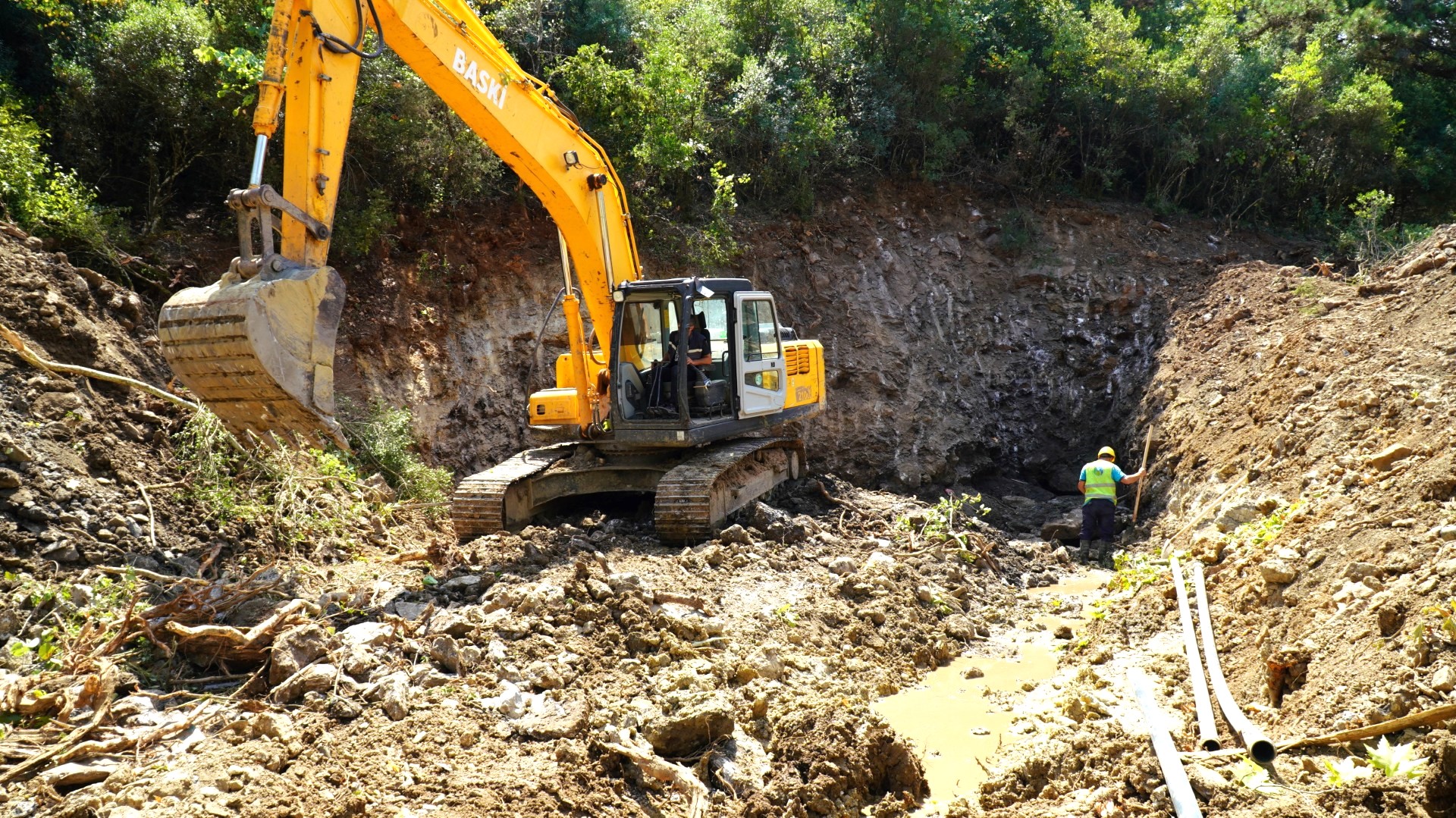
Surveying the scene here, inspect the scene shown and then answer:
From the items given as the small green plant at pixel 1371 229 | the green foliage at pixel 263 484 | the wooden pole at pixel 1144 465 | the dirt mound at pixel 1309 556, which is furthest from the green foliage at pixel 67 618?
the small green plant at pixel 1371 229

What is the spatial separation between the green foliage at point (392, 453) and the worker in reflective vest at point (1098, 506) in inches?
274

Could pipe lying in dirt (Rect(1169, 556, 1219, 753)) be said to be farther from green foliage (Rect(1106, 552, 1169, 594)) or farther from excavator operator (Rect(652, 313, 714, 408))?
excavator operator (Rect(652, 313, 714, 408))

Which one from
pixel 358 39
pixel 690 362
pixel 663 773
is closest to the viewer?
pixel 663 773

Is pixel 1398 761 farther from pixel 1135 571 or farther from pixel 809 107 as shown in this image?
pixel 809 107

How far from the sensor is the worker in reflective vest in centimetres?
1084

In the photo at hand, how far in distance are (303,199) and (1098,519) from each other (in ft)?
28.7

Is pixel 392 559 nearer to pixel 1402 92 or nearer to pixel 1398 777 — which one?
pixel 1398 777

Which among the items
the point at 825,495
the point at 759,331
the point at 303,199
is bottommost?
the point at 825,495

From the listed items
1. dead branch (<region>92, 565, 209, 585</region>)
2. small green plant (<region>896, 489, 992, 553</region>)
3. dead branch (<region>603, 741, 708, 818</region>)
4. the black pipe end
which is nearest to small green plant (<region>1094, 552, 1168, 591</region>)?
small green plant (<region>896, 489, 992, 553</region>)

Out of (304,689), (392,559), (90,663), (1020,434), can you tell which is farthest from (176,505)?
(1020,434)

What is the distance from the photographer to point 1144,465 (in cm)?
1176

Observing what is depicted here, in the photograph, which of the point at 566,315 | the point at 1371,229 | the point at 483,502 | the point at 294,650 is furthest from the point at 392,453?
the point at 1371,229

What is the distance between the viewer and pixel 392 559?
25.9 ft

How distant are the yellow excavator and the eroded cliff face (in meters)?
2.23
